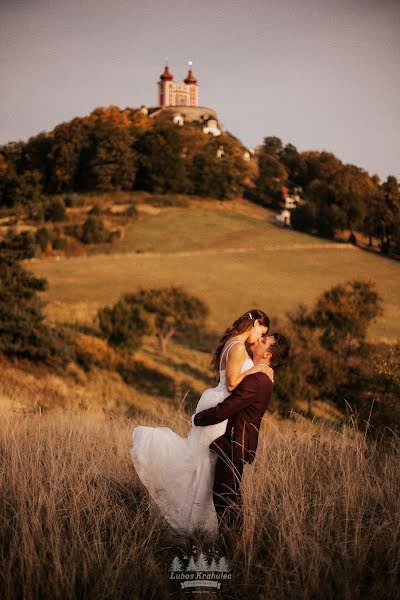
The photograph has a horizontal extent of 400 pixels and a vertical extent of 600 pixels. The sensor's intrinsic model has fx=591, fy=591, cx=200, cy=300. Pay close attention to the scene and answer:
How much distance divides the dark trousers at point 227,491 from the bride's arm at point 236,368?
18.5 inches

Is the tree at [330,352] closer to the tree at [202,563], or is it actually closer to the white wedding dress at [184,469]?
the white wedding dress at [184,469]

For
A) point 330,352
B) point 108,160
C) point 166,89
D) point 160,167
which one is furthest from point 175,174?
point 166,89

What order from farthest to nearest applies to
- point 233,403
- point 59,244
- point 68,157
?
point 68,157 < point 59,244 < point 233,403

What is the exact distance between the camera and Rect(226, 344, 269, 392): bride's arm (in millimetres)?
3600

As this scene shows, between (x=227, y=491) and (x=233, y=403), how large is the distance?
557 mm

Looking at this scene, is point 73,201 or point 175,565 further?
point 73,201

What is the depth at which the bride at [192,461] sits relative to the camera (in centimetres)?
363

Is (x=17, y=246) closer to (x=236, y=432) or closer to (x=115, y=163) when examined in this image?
(x=236, y=432)

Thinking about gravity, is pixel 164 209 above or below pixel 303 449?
above

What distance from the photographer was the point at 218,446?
3627mm

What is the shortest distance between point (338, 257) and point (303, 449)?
50.8 m

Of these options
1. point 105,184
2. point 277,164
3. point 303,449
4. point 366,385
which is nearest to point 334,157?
point 277,164

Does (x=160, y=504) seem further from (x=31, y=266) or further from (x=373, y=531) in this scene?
(x=31, y=266)

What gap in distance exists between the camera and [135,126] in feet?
272
